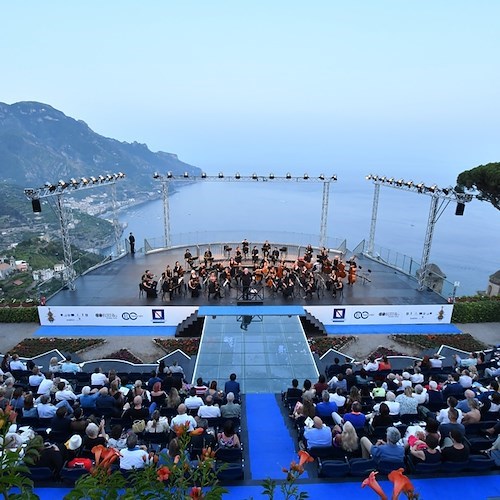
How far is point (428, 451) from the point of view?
705 cm

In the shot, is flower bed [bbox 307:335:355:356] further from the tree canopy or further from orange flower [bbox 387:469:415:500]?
orange flower [bbox 387:469:415:500]

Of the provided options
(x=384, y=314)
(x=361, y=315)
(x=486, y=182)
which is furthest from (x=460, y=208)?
(x=361, y=315)

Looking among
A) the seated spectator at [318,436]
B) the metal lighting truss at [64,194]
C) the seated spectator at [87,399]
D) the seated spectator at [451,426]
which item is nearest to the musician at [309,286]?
the seated spectator at [451,426]

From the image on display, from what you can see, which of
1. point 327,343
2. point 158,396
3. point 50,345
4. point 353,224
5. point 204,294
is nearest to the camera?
point 158,396

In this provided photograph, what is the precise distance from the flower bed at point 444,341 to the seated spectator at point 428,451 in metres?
9.77

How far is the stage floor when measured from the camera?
17.9 metres

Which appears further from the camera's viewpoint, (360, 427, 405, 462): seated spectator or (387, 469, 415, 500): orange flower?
(360, 427, 405, 462): seated spectator

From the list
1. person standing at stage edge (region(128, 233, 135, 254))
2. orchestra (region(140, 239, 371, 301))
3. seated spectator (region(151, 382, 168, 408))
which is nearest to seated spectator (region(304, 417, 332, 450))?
seated spectator (region(151, 382, 168, 408))

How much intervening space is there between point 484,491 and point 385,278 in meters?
15.1

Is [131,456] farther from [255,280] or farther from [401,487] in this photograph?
[255,280]

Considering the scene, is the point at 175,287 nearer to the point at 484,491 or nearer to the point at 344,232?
the point at 484,491

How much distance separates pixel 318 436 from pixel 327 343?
867 cm

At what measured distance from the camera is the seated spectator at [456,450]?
23.0 feet

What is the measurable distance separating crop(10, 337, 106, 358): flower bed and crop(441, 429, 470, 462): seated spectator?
13180mm
